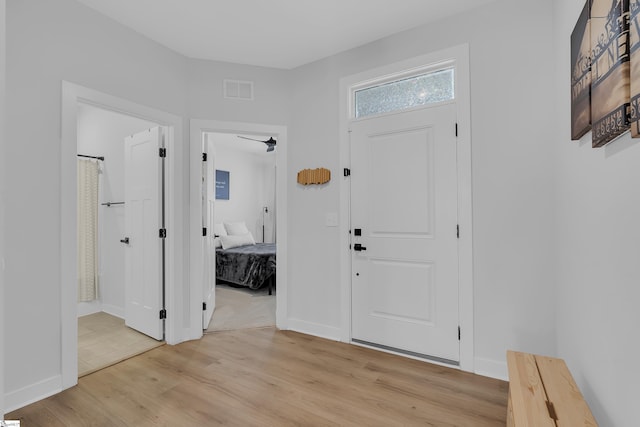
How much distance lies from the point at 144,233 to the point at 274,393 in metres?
2.08

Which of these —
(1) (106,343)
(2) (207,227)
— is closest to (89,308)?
(1) (106,343)

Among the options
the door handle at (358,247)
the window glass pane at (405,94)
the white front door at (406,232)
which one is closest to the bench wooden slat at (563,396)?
the white front door at (406,232)

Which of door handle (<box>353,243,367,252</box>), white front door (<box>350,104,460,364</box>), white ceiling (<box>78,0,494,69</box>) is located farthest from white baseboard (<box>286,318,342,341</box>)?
white ceiling (<box>78,0,494,69</box>)

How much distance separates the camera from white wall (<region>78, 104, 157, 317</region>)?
3758mm

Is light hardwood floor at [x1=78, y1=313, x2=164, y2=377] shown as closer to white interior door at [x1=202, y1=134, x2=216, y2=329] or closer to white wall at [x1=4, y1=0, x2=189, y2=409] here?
white wall at [x1=4, y1=0, x2=189, y2=409]

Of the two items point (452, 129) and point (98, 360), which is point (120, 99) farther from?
point (452, 129)

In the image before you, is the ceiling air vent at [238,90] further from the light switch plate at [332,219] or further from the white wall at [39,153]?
the light switch plate at [332,219]

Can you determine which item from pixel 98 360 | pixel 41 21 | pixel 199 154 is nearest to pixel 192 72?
pixel 199 154

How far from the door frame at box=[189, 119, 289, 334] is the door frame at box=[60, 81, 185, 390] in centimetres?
14

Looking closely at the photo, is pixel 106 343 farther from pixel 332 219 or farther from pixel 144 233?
pixel 332 219

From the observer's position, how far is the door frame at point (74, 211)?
2189mm

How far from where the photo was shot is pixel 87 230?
3852 mm

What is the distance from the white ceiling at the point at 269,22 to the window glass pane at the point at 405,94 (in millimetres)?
428

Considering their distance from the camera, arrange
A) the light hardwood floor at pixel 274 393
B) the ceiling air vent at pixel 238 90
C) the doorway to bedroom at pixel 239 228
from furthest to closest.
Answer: the doorway to bedroom at pixel 239 228, the ceiling air vent at pixel 238 90, the light hardwood floor at pixel 274 393
